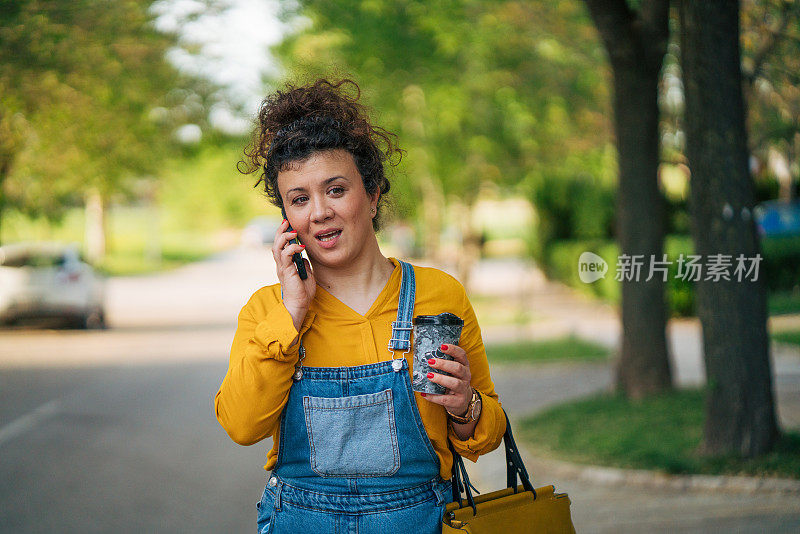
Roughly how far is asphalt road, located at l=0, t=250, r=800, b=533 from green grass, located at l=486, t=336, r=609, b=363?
0.54 metres

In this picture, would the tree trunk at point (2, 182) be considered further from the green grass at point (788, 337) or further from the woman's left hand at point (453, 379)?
the woman's left hand at point (453, 379)

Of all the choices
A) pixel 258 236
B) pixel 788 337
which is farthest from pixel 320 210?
pixel 258 236

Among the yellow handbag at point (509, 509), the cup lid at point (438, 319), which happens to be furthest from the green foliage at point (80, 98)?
the yellow handbag at point (509, 509)

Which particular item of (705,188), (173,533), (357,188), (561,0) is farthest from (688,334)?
(357,188)

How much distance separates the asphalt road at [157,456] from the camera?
5953mm

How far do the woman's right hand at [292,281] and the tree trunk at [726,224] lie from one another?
15.7 ft

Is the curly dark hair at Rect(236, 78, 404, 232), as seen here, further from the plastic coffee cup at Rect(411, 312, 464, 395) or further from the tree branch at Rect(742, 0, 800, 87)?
the tree branch at Rect(742, 0, 800, 87)

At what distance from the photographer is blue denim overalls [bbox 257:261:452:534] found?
2355 mm

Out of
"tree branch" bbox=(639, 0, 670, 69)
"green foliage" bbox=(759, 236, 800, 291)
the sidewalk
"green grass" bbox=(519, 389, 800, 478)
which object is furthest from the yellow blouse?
"green foliage" bbox=(759, 236, 800, 291)

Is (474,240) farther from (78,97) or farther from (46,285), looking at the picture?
(78,97)

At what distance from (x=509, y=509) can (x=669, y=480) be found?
441 cm

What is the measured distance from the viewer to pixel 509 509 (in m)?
2.46

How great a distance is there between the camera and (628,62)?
8266 millimetres

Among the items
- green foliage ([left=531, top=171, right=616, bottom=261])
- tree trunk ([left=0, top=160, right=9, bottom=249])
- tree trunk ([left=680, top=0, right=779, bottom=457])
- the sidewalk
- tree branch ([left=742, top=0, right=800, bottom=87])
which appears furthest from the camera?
green foliage ([left=531, top=171, right=616, bottom=261])
